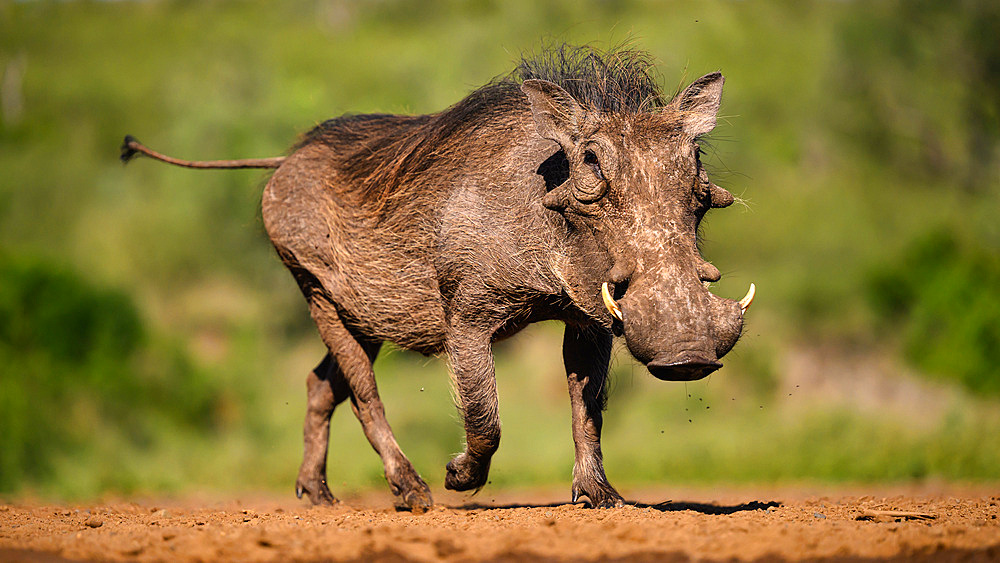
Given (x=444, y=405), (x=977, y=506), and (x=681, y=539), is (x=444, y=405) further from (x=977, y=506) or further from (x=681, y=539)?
(x=681, y=539)

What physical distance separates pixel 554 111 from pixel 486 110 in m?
0.76

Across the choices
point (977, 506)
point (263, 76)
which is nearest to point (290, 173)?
point (977, 506)

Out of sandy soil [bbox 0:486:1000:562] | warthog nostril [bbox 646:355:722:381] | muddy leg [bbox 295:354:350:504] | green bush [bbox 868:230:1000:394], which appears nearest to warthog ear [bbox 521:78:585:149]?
warthog nostril [bbox 646:355:722:381]

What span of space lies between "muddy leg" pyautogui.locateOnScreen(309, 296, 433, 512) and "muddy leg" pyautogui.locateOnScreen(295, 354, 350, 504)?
11.3 inches

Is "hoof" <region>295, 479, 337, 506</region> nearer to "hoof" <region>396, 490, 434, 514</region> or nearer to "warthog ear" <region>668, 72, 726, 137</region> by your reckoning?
"hoof" <region>396, 490, 434, 514</region>

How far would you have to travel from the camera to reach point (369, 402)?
18.7 ft

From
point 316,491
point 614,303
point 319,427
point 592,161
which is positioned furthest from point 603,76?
point 316,491

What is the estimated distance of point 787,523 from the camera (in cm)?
402


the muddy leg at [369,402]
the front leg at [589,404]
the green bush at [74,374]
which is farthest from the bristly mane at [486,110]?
the green bush at [74,374]

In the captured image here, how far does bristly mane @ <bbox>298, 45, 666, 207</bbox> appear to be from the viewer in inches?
189

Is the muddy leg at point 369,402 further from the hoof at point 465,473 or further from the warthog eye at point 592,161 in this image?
the warthog eye at point 592,161

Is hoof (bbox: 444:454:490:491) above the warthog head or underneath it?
underneath

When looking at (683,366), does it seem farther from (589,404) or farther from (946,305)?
(946,305)

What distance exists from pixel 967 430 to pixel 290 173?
740 cm
